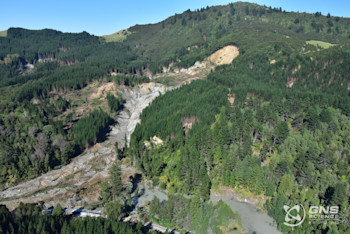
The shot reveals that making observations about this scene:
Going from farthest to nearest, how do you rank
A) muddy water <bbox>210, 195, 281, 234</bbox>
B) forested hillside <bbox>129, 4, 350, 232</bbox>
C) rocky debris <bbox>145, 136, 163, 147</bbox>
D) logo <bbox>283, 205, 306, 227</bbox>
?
rocky debris <bbox>145, 136, 163, 147</bbox>
forested hillside <bbox>129, 4, 350, 232</bbox>
muddy water <bbox>210, 195, 281, 234</bbox>
logo <bbox>283, 205, 306, 227</bbox>

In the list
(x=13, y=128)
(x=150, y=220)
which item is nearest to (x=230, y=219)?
(x=150, y=220)

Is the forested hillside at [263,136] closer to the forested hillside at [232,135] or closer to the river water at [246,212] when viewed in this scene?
the forested hillside at [232,135]

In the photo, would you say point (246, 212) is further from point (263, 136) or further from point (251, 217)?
point (263, 136)

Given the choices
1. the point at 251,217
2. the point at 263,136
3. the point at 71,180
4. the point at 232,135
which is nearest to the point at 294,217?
the point at 251,217

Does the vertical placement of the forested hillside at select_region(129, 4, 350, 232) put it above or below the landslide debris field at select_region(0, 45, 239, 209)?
above

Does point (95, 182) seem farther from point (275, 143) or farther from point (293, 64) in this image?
point (293, 64)

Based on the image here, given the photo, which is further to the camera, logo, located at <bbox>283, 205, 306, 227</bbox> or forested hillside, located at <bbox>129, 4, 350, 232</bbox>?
forested hillside, located at <bbox>129, 4, 350, 232</bbox>

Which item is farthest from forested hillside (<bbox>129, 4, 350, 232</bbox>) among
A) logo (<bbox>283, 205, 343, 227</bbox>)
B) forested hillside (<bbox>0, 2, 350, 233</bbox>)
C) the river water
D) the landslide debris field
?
the landslide debris field

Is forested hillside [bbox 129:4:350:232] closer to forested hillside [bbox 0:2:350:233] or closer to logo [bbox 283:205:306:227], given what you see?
forested hillside [bbox 0:2:350:233]

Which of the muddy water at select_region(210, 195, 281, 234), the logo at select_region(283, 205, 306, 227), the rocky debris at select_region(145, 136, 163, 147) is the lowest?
the muddy water at select_region(210, 195, 281, 234)
